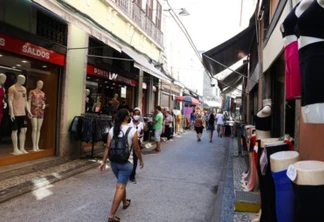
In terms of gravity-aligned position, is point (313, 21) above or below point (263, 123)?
above

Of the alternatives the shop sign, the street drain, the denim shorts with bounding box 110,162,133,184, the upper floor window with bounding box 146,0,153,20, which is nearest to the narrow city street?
the street drain

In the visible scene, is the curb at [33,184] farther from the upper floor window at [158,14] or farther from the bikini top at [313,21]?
the upper floor window at [158,14]

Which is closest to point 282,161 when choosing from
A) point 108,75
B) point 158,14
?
point 108,75

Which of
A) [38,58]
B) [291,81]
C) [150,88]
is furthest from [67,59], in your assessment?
[150,88]

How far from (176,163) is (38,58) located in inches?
207

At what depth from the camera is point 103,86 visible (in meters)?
13.6

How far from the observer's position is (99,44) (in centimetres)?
1248

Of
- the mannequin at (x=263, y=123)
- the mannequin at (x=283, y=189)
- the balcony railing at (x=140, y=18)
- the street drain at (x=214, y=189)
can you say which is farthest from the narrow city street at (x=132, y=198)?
the balcony railing at (x=140, y=18)

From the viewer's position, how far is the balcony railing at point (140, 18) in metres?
14.9

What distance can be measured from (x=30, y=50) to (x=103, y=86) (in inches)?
212

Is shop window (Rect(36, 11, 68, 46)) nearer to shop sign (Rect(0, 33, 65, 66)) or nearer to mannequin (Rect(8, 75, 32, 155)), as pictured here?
shop sign (Rect(0, 33, 65, 66))

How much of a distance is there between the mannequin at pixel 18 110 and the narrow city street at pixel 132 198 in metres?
Answer: 1.73

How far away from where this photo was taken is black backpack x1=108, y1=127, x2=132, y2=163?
5.24 meters

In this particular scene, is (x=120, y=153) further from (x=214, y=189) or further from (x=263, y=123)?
(x=214, y=189)
